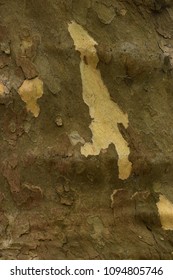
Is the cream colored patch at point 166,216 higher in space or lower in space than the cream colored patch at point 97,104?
lower

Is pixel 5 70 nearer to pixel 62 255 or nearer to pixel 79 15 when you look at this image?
pixel 79 15

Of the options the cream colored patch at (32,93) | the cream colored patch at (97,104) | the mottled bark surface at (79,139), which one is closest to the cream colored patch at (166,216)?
the mottled bark surface at (79,139)

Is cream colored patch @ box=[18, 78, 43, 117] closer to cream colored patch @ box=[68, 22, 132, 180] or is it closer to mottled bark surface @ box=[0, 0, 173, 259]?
mottled bark surface @ box=[0, 0, 173, 259]

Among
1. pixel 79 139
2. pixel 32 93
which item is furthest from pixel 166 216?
pixel 32 93

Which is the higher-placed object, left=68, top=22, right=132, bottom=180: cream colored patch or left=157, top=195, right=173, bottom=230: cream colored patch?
left=68, top=22, right=132, bottom=180: cream colored patch

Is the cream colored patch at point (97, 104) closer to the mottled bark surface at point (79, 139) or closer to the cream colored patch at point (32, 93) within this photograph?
the mottled bark surface at point (79, 139)

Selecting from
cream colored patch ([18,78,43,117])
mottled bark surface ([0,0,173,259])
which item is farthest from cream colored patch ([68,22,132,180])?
cream colored patch ([18,78,43,117])

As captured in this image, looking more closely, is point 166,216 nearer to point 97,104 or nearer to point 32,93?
point 97,104

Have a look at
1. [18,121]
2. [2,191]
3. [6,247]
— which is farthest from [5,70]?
[6,247]
